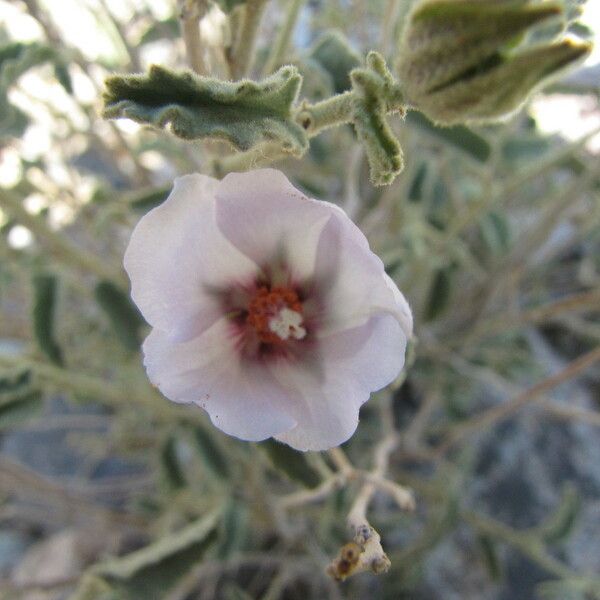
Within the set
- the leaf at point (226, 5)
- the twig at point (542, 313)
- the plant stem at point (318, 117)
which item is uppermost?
the leaf at point (226, 5)

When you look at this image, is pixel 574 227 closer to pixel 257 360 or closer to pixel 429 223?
pixel 429 223

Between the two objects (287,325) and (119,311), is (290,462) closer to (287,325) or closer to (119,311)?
(287,325)


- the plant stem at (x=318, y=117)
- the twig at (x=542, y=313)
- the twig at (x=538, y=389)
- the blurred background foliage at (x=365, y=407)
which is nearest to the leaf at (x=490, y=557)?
the blurred background foliage at (x=365, y=407)

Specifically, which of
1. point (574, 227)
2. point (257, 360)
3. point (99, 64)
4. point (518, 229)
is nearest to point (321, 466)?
point (257, 360)

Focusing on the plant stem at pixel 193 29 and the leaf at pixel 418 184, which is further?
the leaf at pixel 418 184

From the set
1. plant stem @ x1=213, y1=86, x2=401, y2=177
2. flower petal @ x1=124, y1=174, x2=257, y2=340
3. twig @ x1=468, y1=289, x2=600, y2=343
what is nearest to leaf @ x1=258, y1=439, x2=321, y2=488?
flower petal @ x1=124, y1=174, x2=257, y2=340

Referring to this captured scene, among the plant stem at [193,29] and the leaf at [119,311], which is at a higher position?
the plant stem at [193,29]

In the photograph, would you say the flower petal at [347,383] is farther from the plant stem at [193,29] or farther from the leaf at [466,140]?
the leaf at [466,140]

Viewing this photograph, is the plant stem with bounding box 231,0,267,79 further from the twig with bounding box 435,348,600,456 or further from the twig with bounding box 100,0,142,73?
the twig with bounding box 435,348,600,456
